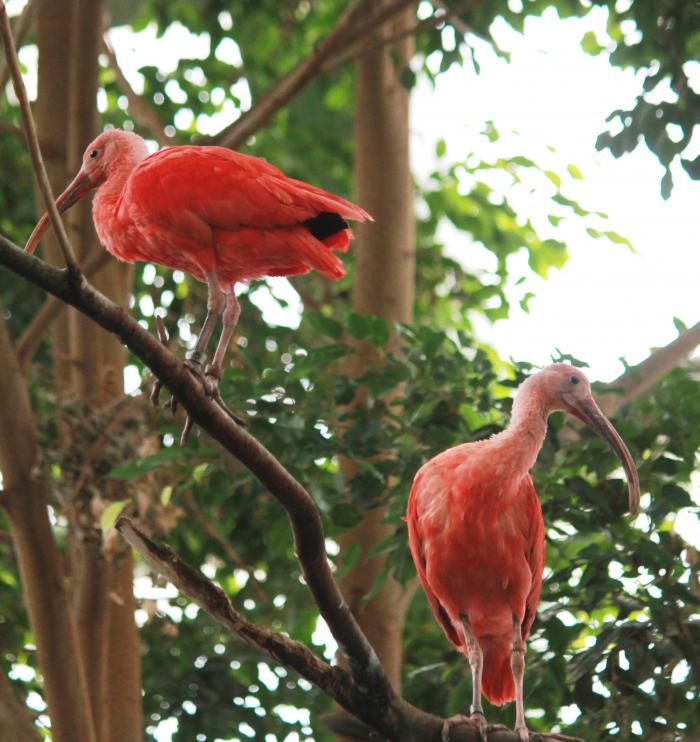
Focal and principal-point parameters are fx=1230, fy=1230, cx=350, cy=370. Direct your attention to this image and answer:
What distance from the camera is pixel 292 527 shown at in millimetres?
3287

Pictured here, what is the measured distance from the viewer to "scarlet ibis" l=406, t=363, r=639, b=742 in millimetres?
4285

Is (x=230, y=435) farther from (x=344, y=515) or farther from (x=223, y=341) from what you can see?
(x=344, y=515)

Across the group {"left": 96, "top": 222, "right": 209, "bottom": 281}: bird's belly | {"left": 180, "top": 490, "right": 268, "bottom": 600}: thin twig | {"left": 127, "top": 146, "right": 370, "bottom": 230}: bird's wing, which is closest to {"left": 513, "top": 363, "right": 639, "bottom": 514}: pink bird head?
{"left": 127, "top": 146, "right": 370, "bottom": 230}: bird's wing

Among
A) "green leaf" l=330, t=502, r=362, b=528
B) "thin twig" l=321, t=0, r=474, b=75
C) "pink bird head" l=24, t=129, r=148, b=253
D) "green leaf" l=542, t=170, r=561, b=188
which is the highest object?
"green leaf" l=542, t=170, r=561, b=188

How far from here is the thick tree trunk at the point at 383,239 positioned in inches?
243

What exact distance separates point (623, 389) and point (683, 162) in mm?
1135

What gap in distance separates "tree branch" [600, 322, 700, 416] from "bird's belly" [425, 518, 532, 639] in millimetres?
1398

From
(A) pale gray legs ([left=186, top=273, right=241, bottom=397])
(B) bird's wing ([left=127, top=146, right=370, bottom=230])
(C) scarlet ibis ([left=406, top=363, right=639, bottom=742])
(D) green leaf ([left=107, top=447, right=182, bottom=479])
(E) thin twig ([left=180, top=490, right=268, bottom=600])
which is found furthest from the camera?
(E) thin twig ([left=180, top=490, right=268, bottom=600])

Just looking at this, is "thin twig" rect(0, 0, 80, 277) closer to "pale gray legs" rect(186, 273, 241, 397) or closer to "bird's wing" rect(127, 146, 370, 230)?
"pale gray legs" rect(186, 273, 241, 397)

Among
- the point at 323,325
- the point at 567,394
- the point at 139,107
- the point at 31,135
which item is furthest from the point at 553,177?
the point at 31,135

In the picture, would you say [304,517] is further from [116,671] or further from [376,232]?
[376,232]

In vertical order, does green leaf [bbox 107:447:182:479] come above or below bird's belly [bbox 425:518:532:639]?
above

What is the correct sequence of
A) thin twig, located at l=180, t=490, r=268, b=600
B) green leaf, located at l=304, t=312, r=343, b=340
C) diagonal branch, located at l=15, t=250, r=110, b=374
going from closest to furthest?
green leaf, located at l=304, t=312, r=343, b=340 < diagonal branch, located at l=15, t=250, r=110, b=374 < thin twig, located at l=180, t=490, r=268, b=600

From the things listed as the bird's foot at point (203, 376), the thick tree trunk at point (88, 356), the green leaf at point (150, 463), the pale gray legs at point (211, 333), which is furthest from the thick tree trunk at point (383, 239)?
the bird's foot at point (203, 376)
